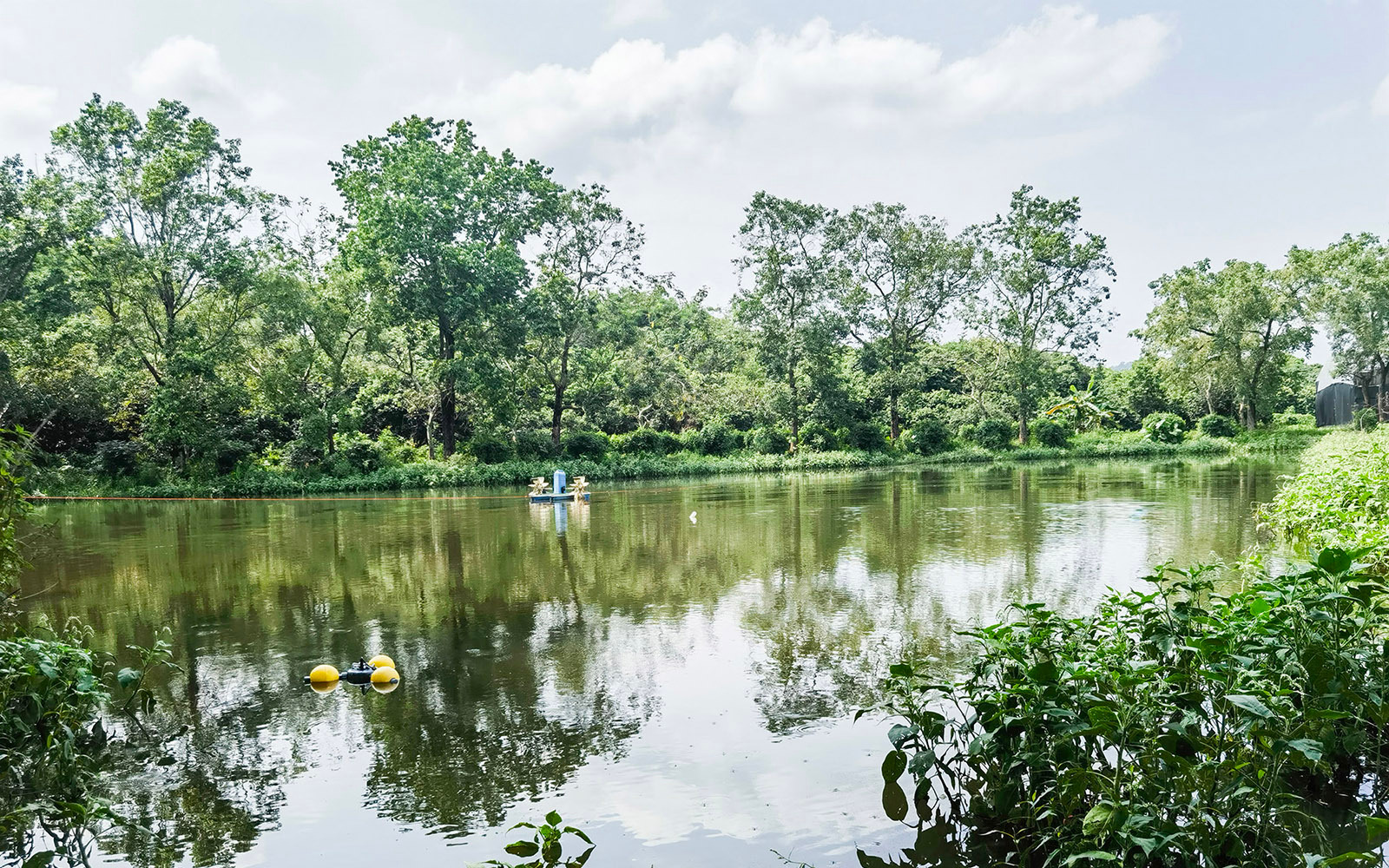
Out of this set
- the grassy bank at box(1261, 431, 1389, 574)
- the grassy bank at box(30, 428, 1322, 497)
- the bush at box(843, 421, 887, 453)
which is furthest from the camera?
the bush at box(843, 421, 887, 453)

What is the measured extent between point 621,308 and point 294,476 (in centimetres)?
1448

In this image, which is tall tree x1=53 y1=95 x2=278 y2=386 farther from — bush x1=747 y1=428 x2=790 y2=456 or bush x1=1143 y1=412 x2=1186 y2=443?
bush x1=1143 y1=412 x2=1186 y2=443

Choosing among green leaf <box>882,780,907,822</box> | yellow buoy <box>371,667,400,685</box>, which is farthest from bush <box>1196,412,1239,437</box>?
yellow buoy <box>371,667,400,685</box>

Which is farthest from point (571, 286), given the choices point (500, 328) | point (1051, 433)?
point (1051, 433)

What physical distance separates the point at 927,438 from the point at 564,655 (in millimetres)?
32154

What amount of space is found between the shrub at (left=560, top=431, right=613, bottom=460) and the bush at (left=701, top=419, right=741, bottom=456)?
426 centimetres

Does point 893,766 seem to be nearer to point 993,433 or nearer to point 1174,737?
point 1174,737

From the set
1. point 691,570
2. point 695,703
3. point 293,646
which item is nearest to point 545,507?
point 691,570

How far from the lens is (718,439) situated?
36.2 m

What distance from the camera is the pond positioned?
4.11m

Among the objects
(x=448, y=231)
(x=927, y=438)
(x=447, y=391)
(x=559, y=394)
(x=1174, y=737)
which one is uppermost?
(x=448, y=231)

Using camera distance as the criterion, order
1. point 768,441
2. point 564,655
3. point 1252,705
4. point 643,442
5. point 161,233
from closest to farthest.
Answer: point 1252,705
point 564,655
point 161,233
point 643,442
point 768,441

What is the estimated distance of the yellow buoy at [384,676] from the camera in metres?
6.29

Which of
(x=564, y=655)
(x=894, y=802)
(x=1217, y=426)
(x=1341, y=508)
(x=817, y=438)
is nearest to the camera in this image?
(x=894, y=802)
